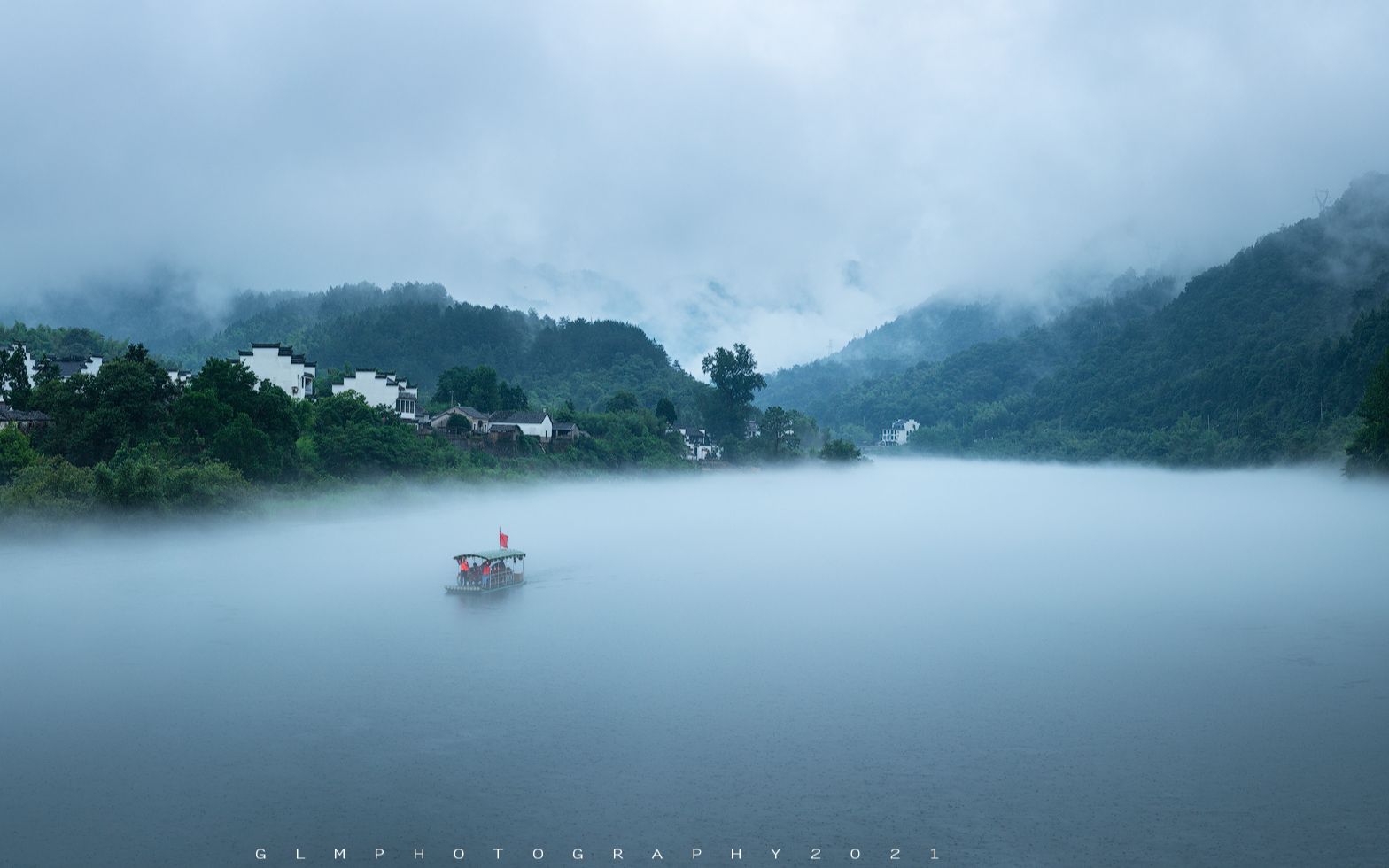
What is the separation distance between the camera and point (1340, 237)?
297 ft

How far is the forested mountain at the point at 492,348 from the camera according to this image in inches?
3629

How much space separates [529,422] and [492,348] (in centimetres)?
4909

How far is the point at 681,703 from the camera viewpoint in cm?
1609

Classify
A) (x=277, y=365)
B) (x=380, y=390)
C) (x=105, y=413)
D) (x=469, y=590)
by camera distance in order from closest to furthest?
(x=469, y=590)
(x=105, y=413)
(x=277, y=365)
(x=380, y=390)

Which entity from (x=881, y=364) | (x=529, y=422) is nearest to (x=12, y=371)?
(x=529, y=422)

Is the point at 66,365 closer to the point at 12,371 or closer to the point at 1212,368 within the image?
the point at 12,371

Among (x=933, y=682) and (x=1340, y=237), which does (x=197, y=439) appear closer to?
(x=933, y=682)

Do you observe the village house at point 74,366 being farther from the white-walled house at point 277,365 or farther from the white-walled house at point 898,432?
the white-walled house at point 898,432

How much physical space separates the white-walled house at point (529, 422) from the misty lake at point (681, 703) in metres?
20.5

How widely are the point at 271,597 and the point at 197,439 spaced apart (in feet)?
39.4

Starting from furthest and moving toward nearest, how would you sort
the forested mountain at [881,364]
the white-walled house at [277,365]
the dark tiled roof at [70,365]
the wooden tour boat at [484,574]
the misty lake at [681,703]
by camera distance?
the forested mountain at [881,364] < the white-walled house at [277,365] < the dark tiled roof at [70,365] < the wooden tour boat at [484,574] < the misty lake at [681,703]

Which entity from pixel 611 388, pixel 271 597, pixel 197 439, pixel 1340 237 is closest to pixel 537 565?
pixel 271 597

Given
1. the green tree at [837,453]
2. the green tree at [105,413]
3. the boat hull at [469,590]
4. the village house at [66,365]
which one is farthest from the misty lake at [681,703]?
the green tree at [837,453]

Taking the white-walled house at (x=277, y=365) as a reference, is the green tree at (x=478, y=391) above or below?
above
